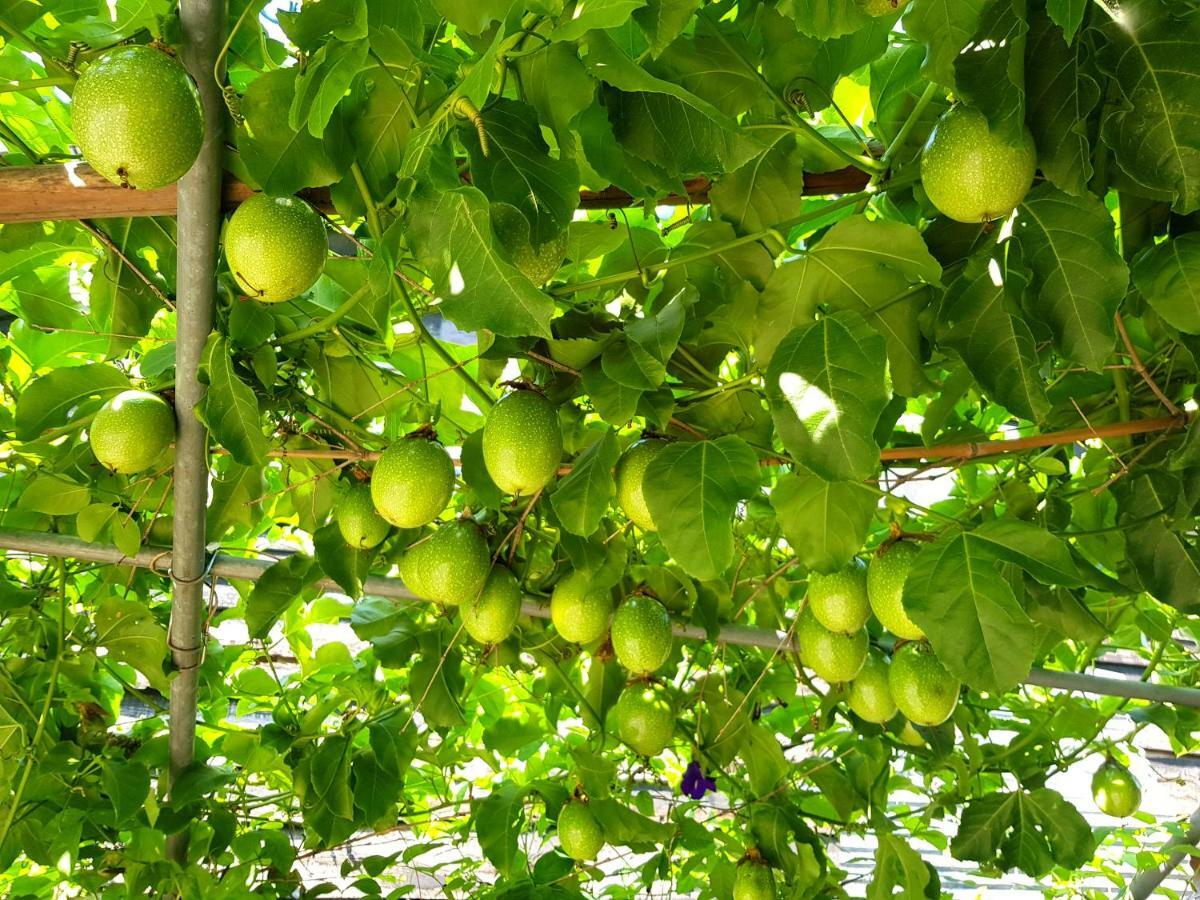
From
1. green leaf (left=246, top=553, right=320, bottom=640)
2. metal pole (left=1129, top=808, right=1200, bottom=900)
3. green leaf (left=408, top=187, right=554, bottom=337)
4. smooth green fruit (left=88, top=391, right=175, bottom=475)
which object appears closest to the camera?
green leaf (left=408, top=187, right=554, bottom=337)

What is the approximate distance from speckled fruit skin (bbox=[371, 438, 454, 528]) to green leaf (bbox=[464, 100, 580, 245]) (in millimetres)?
584

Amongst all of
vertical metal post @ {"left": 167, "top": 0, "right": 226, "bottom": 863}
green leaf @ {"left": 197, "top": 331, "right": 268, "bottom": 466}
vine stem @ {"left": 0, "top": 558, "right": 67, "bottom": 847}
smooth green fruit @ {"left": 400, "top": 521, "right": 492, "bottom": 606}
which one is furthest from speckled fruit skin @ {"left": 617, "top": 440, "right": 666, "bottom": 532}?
vine stem @ {"left": 0, "top": 558, "right": 67, "bottom": 847}

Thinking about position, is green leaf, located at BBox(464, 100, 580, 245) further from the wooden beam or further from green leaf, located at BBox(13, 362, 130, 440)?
green leaf, located at BBox(13, 362, 130, 440)

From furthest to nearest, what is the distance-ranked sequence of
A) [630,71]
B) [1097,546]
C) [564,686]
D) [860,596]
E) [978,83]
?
[564,686] < [1097,546] < [860,596] < [978,83] < [630,71]

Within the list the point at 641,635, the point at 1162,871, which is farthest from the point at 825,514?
the point at 1162,871

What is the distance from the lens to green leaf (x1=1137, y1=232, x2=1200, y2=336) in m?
1.18

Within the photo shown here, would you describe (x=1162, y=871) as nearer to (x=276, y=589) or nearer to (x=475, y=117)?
(x=276, y=589)

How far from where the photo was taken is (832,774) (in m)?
2.62

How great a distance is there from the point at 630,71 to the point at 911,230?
53 centimetres

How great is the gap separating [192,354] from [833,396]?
888 millimetres

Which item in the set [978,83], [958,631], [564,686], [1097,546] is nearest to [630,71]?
[978,83]

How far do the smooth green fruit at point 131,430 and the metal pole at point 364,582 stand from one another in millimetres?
535

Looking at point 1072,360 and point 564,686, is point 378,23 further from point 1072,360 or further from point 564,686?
point 564,686

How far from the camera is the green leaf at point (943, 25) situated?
0.97 metres
